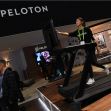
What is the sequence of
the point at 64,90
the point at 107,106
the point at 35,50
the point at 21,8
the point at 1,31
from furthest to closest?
the point at 35,50 < the point at 64,90 < the point at 21,8 < the point at 1,31 < the point at 107,106

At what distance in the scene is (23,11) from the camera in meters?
3.60

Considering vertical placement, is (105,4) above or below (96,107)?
above

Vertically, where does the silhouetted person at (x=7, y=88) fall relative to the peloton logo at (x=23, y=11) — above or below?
below

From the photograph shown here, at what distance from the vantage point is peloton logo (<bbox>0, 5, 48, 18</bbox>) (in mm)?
3450

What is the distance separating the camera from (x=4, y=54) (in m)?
14.4

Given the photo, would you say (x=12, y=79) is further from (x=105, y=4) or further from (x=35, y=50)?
(x=35, y=50)

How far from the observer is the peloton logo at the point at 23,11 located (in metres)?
3.45

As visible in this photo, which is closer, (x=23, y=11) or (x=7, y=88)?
(x=23, y=11)

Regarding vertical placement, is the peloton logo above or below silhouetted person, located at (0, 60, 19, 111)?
above

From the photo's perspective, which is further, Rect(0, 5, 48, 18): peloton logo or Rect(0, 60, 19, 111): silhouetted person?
Rect(0, 60, 19, 111): silhouetted person

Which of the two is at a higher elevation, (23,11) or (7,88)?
(23,11)

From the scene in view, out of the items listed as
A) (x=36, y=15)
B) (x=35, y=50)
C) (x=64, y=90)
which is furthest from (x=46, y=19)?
(x=35, y=50)

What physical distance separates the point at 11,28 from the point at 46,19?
25.5 inches

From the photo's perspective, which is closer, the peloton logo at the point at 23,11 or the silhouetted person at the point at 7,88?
the peloton logo at the point at 23,11
